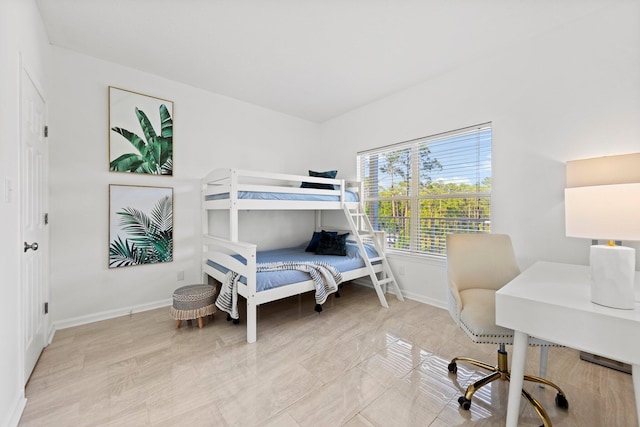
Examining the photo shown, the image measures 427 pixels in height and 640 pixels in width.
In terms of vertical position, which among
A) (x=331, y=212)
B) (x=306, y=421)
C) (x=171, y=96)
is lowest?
(x=306, y=421)

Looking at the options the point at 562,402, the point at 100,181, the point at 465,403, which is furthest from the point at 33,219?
the point at 562,402

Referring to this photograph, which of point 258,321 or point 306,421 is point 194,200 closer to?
point 258,321

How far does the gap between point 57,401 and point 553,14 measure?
14.2ft

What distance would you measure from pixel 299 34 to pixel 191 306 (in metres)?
2.61

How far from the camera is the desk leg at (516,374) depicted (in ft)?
3.83

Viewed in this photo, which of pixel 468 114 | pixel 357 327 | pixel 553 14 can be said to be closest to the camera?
pixel 553 14

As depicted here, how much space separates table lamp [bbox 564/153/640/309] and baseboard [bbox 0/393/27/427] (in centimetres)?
271

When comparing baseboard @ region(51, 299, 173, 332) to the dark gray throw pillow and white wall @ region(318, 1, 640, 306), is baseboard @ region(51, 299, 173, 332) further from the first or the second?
white wall @ region(318, 1, 640, 306)

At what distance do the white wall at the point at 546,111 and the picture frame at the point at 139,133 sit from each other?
3011 mm

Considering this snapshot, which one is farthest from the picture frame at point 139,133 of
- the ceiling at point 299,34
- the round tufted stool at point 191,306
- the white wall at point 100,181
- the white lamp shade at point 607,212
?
the white lamp shade at point 607,212

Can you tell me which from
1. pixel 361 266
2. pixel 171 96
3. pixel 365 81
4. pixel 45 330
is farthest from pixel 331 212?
pixel 45 330

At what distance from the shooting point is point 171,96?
3.06 m

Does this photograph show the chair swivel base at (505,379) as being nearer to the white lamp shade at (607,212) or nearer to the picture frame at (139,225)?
the white lamp shade at (607,212)

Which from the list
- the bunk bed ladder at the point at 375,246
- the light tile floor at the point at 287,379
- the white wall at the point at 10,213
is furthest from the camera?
the bunk bed ladder at the point at 375,246
